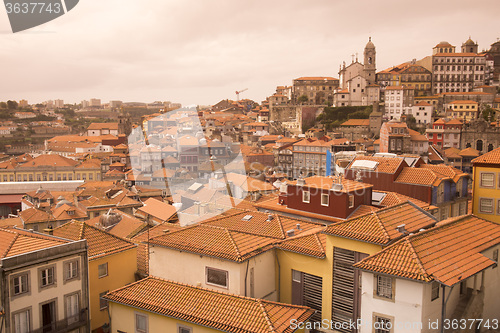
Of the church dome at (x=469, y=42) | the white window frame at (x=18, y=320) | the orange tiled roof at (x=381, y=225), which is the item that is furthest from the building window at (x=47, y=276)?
the church dome at (x=469, y=42)

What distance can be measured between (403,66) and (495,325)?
287 feet

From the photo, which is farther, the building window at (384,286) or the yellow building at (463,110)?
the yellow building at (463,110)

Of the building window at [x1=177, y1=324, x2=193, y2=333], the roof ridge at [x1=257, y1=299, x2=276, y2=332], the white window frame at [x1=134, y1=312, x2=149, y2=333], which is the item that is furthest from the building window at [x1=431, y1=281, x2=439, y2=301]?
the white window frame at [x1=134, y1=312, x2=149, y2=333]

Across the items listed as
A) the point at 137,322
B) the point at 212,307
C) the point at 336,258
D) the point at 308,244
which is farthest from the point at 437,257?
the point at 137,322

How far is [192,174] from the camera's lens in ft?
167

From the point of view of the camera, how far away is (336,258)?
1166cm

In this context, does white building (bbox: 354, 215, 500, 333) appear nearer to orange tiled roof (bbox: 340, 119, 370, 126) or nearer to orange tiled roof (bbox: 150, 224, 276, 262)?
orange tiled roof (bbox: 150, 224, 276, 262)

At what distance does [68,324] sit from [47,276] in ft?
5.39

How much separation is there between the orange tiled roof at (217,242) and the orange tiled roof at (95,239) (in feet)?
7.63

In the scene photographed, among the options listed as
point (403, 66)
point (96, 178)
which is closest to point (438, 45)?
point (403, 66)

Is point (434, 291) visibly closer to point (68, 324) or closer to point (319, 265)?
point (319, 265)

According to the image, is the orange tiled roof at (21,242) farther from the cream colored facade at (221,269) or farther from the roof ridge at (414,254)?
the roof ridge at (414,254)

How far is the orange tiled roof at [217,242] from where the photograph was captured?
11836 mm

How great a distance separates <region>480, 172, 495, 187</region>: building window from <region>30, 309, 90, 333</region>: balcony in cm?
1628
